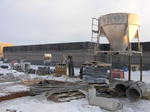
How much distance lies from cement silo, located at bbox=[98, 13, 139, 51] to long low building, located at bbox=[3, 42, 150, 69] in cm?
1163

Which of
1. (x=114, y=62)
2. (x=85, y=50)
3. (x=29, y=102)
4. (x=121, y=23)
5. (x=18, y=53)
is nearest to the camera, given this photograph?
(x=29, y=102)

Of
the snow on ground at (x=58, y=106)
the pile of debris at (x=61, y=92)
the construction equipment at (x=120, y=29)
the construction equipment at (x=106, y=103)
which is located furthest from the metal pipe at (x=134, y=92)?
the construction equipment at (x=120, y=29)

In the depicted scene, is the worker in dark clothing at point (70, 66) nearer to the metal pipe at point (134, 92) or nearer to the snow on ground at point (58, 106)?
the snow on ground at point (58, 106)

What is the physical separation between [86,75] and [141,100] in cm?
476

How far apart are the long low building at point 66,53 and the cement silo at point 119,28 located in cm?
1163

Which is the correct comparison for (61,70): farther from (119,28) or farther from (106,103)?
(106,103)

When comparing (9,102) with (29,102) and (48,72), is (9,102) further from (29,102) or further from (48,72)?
(48,72)

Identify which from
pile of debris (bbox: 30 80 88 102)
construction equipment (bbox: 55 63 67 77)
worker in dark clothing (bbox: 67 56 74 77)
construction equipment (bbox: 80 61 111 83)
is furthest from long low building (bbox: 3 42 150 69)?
pile of debris (bbox: 30 80 88 102)

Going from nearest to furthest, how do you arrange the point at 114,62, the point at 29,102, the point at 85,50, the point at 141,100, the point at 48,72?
the point at 29,102 → the point at 141,100 → the point at 48,72 → the point at 114,62 → the point at 85,50

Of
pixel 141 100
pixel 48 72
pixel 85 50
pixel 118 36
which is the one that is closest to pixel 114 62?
pixel 85 50

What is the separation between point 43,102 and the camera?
874cm

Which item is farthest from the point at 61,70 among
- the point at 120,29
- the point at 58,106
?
the point at 58,106

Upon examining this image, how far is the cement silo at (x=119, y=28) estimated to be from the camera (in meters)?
13.2

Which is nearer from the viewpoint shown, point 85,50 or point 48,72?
point 48,72
